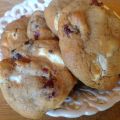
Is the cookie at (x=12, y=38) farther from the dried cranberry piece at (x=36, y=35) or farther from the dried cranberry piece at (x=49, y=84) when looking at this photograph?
the dried cranberry piece at (x=49, y=84)

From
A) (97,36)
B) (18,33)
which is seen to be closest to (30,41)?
(18,33)

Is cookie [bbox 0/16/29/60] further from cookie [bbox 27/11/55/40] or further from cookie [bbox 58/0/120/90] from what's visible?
cookie [bbox 58/0/120/90]

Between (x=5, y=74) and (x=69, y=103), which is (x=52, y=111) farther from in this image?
(x=5, y=74)

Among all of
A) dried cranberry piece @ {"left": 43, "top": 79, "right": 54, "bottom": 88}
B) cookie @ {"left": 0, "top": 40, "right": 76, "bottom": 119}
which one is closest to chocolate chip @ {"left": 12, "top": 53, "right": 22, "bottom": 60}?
cookie @ {"left": 0, "top": 40, "right": 76, "bottom": 119}

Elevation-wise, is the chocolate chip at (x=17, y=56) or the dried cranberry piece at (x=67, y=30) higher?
the dried cranberry piece at (x=67, y=30)

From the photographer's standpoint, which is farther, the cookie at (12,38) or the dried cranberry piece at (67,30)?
the cookie at (12,38)

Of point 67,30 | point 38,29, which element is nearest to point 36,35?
point 38,29

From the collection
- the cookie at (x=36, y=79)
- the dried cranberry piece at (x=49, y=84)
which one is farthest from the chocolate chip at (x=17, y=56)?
the dried cranberry piece at (x=49, y=84)

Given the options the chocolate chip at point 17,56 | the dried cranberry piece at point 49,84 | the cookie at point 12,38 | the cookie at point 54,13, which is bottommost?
the dried cranberry piece at point 49,84
